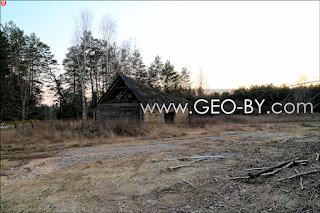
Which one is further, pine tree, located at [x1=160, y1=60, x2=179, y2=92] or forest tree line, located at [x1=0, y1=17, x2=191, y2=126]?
pine tree, located at [x1=160, y1=60, x2=179, y2=92]

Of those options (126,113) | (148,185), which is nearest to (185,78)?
(126,113)

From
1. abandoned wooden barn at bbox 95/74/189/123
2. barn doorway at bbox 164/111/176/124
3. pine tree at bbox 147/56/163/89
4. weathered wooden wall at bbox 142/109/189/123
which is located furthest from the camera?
pine tree at bbox 147/56/163/89

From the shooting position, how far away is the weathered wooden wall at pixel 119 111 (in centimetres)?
1711

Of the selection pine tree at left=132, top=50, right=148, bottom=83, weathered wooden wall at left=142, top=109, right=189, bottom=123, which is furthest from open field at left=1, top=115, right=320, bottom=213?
pine tree at left=132, top=50, right=148, bottom=83

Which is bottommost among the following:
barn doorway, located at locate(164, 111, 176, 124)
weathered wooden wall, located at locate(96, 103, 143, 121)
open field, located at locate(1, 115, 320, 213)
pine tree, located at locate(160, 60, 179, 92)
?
open field, located at locate(1, 115, 320, 213)

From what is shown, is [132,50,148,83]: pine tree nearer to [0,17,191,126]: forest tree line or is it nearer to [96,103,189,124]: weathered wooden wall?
[0,17,191,126]: forest tree line

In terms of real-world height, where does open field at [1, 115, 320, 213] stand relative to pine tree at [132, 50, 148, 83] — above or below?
below

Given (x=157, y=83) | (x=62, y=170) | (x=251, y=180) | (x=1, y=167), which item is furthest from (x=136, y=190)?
(x=157, y=83)

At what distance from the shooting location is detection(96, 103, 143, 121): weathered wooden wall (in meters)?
17.1

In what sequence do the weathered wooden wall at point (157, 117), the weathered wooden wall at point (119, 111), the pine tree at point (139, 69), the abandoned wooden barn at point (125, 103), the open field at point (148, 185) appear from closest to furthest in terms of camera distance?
the open field at point (148, 185) → the weathered wooden wall at point (157, 117) → the abandoned wooden barn at point (125, 103) → the weathered wooden wall at point (119, 111) → the pine tree at point (139, 69)

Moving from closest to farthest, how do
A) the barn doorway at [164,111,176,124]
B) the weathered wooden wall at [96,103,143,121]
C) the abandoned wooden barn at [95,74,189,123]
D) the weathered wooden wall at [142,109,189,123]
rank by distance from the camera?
the weathered wooden wall at [142,109,189,123] < the abandoned wooden barn at [95,74,189,123] < the weathered wooden wall at [96,103,143,121] < the barn doorway at [164,111,176,124]

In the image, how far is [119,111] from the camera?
17844 millimetres

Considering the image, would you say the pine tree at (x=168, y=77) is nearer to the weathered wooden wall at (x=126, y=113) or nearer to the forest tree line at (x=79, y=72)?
the forest tree line at (x=79, y=72)

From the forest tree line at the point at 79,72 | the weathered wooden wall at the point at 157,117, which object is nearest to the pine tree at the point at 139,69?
the forest tree line at the point at 79,72
